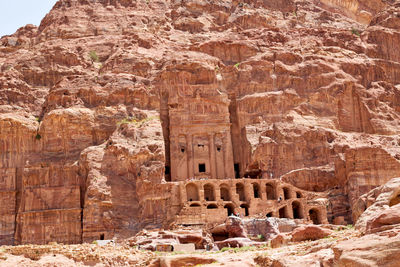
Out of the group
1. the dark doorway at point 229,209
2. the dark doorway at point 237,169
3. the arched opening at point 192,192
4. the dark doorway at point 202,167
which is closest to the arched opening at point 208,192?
the arched opening at point 192,192

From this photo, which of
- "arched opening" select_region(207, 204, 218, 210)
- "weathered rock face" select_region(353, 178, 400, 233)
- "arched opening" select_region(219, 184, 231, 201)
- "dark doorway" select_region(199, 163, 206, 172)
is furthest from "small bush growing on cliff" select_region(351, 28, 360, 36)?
"weathered rock face" select_region(353, 178, 400, 233)

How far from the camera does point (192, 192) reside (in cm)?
5831

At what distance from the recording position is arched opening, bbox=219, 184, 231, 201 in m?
58.7

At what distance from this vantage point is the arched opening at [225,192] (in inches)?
2312

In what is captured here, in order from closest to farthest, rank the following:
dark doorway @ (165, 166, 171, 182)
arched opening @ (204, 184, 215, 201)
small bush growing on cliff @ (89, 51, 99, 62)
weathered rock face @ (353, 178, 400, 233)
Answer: weathered rock face @ (353, 178, 400, 233), arched opening @ (204, 184, 215, 201), dark doorway @ (165, 166, 171, 182), small bush growing on cliff @ (89, 51, 99, 62)

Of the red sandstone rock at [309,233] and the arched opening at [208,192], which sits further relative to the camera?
the arched opening at [208,192]

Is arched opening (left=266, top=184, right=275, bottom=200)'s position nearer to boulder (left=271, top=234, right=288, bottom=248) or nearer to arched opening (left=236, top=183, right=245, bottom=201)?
arched opening (left=236, top=183, right=245, bottom=201)

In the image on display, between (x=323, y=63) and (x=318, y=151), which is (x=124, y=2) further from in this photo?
(x=318, y=151)

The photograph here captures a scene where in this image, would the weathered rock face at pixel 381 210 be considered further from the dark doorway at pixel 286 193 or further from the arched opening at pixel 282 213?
the dark doorway at pixel 286 193

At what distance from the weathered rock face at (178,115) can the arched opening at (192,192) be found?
56.6 inches

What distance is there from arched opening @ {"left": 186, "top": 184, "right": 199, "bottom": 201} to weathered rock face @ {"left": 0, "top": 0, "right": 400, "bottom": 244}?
144 cm

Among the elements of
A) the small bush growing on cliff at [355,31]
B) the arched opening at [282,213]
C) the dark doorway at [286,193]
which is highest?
the small bush growing on cliff at [355,31]

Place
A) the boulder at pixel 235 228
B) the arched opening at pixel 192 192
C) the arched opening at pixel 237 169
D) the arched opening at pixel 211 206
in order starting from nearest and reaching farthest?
the boulder at pixel 235 228 < the arched opening at pixel 211 206 < the arched opening at pixel 192 192 < the arched opening at pixel 237 169

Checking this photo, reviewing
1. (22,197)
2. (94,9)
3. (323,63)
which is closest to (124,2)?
(94,9)
